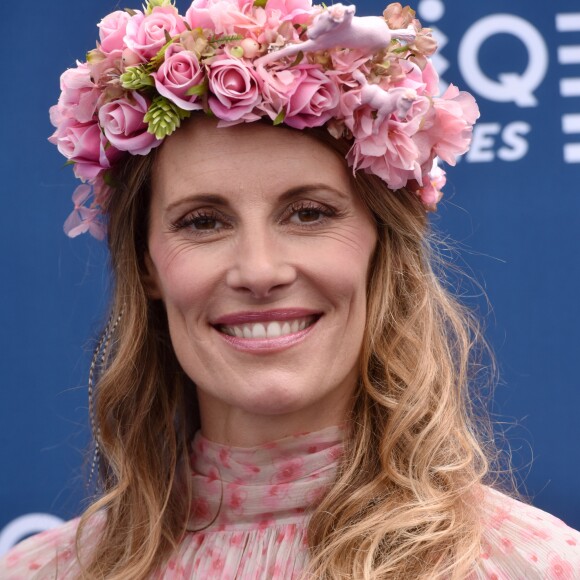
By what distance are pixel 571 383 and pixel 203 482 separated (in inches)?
43.3

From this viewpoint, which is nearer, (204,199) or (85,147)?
(204,199)

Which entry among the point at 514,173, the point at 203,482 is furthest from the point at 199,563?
the point at 514,173

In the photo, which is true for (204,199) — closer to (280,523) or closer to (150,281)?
(150,281)

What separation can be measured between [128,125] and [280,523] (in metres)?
0.79

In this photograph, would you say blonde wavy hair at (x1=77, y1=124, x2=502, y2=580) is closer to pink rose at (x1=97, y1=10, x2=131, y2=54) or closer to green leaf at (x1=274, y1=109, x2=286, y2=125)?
green leaf at (x1=274, y1=109, x2=286, y2=125)

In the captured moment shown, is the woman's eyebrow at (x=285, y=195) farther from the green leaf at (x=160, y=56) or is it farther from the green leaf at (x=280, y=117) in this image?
the green leaf at (x=160, y=56)

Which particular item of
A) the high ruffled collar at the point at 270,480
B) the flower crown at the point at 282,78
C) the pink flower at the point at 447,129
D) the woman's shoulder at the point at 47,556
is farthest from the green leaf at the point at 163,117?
the woman's shoulder at the point at 47,556

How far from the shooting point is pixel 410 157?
2.33 metres

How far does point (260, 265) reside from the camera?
7.31 feet

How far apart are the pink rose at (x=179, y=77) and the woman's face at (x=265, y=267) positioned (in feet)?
0.20

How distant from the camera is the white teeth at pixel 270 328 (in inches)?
90.5

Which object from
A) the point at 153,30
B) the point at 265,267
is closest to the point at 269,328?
the point at 265,267

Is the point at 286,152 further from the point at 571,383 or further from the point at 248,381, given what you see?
the point at 571,383

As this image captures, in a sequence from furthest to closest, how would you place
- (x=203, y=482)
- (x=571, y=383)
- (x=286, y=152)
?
(x=571, y=383)
(x=203, y=482)
(x=286, y=152)
